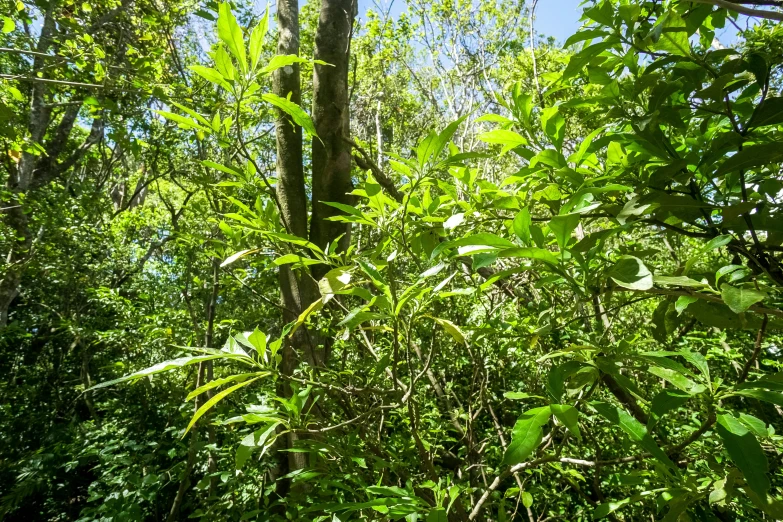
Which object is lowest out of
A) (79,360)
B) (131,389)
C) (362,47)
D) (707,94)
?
(79,360)

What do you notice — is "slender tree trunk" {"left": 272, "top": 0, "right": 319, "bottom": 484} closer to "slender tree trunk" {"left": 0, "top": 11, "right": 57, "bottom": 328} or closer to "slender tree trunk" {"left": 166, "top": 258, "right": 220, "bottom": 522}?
"slender tree trunk" {"left": 166, "top": 258, "right": 220, "bottom": 522}

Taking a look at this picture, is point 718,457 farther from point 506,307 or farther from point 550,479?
point 506,307

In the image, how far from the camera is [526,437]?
0.70 m

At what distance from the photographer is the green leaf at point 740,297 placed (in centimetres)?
66

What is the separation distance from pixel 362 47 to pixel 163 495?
6.47 meters

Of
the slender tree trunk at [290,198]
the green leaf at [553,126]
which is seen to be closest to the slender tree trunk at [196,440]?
the slender tree trunk at [290,198]

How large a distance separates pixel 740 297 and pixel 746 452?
0.24 meters

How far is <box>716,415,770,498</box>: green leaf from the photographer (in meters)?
0.62

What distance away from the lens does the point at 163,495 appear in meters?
3.82

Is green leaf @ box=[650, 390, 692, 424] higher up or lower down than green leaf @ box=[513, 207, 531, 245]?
lower down

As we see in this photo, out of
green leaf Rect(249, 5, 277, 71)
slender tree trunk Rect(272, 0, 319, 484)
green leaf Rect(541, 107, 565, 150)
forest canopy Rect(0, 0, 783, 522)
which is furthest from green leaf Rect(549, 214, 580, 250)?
slender tree trunk Rect(272, 0, 319, 484)

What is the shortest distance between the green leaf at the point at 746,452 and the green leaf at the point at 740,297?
18 cm

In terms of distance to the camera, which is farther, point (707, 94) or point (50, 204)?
point (50, 204)

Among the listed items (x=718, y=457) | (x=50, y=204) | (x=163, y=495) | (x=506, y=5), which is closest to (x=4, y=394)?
(x=50, y=204)
